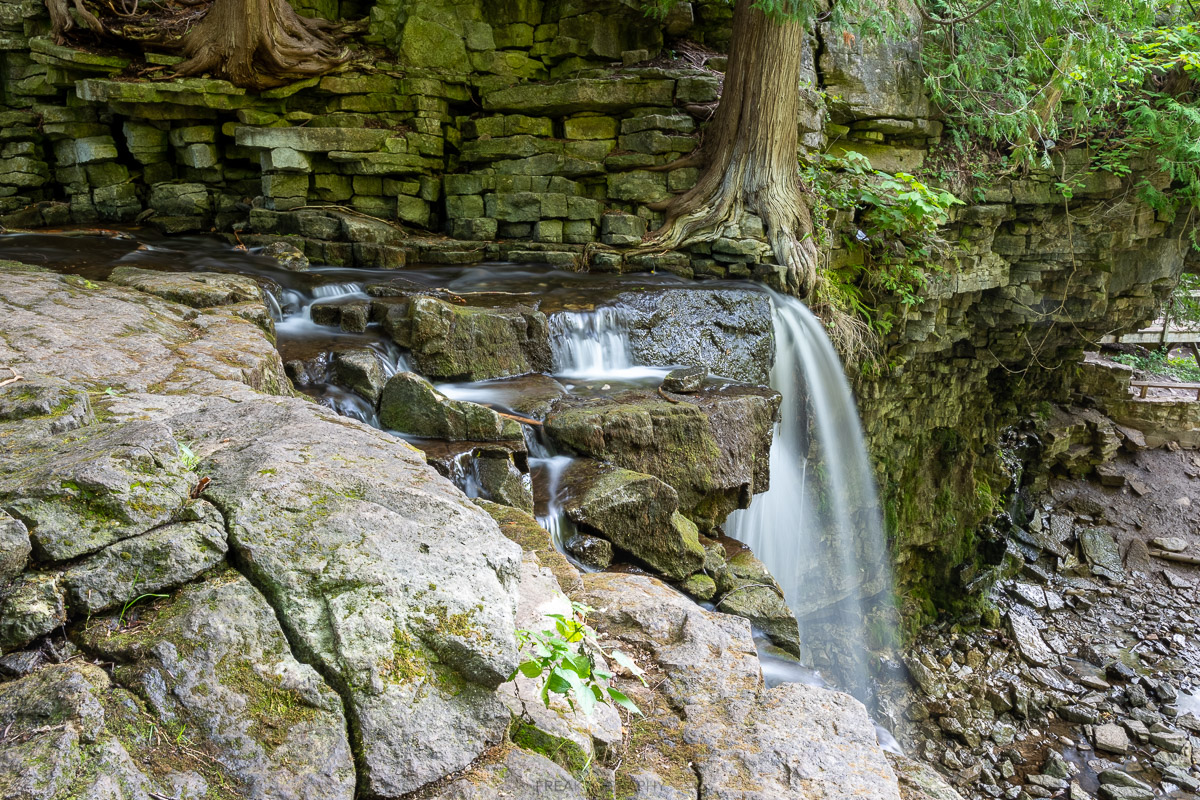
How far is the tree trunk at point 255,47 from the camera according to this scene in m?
8.89

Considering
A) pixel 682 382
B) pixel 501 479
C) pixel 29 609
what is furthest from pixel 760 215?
pixel 29 609

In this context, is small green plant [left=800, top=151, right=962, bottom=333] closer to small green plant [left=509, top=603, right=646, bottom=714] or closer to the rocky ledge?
the rocky ledge

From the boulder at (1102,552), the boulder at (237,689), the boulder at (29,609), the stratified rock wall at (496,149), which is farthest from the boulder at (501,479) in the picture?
the boulder at (1102,552)

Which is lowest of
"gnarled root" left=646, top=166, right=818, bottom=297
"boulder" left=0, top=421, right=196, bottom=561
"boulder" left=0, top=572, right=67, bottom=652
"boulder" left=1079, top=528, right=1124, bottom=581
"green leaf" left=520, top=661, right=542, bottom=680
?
"boulder" left=1079, top=528, right=1124, bottom=581

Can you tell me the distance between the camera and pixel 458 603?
6.63 feet

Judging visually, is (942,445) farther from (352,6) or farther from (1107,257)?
A: (352,6)

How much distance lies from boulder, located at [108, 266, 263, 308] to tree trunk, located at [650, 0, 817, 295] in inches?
171

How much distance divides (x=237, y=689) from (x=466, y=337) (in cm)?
446

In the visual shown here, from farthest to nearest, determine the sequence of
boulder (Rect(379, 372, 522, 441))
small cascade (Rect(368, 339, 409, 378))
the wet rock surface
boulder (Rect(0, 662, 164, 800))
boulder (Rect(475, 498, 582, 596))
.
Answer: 1. the wet rock surface
2. small cascade (Rect(368, 339, 409, 378))
3. boulder (Rect(379, 372, 522, 441))
4. boulder (Rect(475, 498, 582, 596))
5. boulder (Rect(0, 662, 164, 800))

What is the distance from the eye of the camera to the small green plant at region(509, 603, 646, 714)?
79.0 inches

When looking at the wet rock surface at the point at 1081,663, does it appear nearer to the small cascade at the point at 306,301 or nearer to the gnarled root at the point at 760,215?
the gnarled root at the point at 760,215

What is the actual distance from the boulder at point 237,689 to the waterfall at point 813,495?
5153 mm

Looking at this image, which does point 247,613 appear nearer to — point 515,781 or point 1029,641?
point 515,781

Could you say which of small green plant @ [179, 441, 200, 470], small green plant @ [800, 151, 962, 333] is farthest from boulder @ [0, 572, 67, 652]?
small green plant @ [800, 151, 962, 333]
